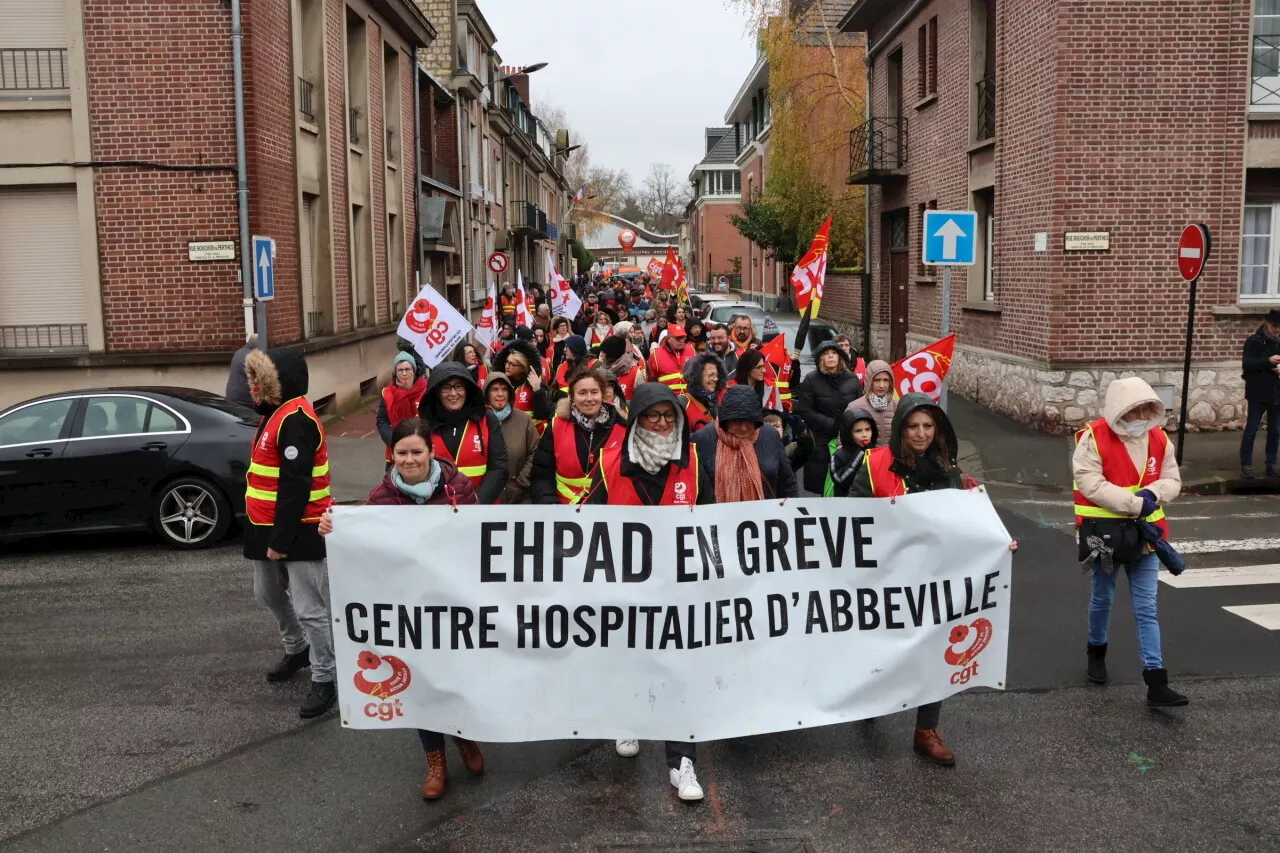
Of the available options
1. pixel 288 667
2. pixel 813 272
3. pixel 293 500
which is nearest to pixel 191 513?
pixel 288 667

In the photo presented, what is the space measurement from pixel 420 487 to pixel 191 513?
5693mm

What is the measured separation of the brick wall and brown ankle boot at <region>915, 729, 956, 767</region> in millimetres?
12281

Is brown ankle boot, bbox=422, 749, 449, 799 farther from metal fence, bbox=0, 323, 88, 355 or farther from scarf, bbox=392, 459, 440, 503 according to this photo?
metal fence, bbox=0, 323, 88, 355

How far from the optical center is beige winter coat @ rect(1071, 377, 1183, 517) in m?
6.02

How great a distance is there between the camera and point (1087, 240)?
607 inches

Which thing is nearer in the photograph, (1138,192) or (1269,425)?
(1269,425)

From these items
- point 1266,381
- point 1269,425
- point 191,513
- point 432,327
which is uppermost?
point 432,327

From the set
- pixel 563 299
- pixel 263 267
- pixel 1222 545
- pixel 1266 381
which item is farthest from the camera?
pixel 563 299

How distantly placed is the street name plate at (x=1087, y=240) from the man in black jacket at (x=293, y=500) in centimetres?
1190

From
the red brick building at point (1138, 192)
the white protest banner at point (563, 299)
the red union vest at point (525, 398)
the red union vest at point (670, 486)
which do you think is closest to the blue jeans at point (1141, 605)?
the red union vest at point (670, 486)

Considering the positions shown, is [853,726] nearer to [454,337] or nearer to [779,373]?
[779,373]

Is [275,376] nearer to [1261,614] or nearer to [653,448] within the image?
[653,448]

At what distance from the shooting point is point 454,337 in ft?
40.3

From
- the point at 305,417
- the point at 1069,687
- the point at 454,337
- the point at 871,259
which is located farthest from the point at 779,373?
the point at 871,259
